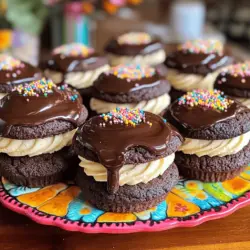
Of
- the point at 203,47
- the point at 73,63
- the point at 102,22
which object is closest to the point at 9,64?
the point at 73,63

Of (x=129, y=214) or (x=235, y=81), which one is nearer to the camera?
(x=129, y=214)

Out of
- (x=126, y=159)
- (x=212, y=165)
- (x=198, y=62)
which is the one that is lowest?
(x=212, y=165)

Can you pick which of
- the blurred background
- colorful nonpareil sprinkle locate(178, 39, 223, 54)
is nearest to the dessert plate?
colorful nonpareil sprinkle locate(178, 39, 223, 54)

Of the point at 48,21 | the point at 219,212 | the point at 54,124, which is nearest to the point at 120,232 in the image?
the point at 219,212

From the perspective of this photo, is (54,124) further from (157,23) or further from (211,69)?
(157,23)

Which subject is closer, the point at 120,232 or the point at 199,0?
the point at 120,232

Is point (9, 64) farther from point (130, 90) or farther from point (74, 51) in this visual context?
point (130, 90)

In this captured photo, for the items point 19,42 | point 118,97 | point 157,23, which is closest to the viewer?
point 118,97
